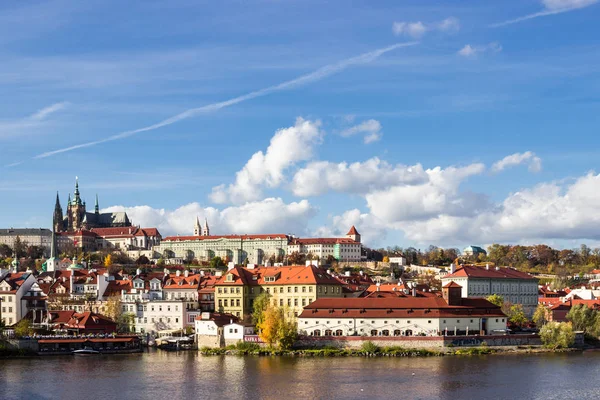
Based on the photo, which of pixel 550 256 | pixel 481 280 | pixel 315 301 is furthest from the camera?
pixel 550 256

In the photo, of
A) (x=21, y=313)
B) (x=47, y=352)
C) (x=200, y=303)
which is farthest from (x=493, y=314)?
(x=21, y=313)

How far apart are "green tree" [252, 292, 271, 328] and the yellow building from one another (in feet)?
3.71

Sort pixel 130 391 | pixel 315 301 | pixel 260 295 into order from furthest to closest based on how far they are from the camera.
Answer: pixel 260 295, pixel 315 301, pixel 130 391

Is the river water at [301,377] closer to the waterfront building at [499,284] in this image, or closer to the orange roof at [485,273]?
the waterfront building at [499,284]

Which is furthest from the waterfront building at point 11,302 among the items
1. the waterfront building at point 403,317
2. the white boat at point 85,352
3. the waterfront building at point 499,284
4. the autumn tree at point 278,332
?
the waterfront building at point 499,284

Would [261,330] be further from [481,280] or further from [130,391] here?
[481,280]

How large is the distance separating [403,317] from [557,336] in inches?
432

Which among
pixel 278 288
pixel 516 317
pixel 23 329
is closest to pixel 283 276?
pixel 278 288

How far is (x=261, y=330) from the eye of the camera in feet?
232

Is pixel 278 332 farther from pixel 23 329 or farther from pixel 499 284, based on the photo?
pixel 499 284

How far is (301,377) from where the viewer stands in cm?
5531

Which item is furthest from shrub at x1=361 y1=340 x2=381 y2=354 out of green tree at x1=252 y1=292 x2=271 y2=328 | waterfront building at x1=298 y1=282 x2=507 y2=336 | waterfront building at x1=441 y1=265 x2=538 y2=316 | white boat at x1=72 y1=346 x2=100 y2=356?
waterfront building at x1=441 y1=265 x2=538 y2=316

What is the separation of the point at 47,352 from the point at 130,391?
869 inches

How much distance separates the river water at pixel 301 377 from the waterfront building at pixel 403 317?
5.07m
